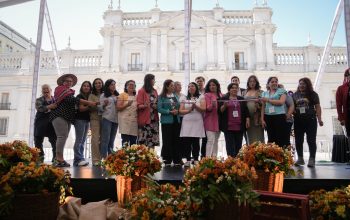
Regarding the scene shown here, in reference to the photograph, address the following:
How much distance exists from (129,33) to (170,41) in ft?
7.22

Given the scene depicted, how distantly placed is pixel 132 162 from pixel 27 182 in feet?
2.70

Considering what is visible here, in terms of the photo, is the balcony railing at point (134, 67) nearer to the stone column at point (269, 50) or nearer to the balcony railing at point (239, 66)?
the balcony railing at point (239, 66)

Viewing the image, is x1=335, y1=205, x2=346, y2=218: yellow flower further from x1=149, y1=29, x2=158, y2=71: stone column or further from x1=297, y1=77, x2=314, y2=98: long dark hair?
x1=149, y1=29, x2=158, y2=71: stone column

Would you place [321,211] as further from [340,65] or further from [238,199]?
[340,65]

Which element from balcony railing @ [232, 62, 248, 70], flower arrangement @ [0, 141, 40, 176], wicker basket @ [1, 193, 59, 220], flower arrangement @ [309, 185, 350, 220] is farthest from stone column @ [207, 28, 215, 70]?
wicker basket @ [1, 193, 59, 220]

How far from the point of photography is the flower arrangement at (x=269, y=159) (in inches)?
96.6

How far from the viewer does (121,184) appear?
2473 millimetres

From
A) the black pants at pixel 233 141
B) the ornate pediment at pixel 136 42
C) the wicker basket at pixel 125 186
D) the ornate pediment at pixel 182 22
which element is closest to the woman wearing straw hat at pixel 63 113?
the wicker basket at pixel 125 186

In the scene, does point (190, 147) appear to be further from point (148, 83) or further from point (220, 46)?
point (220, 46)

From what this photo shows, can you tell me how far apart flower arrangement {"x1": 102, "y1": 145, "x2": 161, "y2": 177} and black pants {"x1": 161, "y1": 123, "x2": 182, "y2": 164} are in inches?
58.7

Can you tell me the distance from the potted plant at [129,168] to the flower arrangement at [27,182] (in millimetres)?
513

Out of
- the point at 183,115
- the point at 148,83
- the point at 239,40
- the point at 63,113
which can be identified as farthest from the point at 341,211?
the point at 239,40

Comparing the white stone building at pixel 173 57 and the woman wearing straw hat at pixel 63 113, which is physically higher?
the white stone building at pixel 173 57

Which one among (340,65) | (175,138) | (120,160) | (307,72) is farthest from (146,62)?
(120,160)
